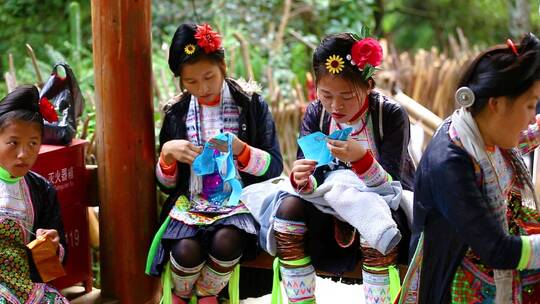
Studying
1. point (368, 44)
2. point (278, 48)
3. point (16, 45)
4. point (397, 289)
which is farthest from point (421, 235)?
point (16, 45)

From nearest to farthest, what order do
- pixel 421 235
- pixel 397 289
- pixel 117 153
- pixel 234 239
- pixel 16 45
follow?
pixel 421 235, pixel 397 289, pixel 234 239, pixel 117 153, pixel 16 45

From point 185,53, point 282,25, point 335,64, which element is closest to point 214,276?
point 185,53

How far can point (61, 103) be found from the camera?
3.90 m

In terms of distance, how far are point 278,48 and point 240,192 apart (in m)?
4.67

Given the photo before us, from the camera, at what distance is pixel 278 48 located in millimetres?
8203

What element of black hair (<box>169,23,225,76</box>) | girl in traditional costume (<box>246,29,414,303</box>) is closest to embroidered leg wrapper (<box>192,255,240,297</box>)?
girl in traditional costume (<box>246,29,414,303</box>)

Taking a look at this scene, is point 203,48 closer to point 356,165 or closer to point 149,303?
point 356,165

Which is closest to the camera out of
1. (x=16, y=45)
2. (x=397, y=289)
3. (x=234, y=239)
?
(x=397, y=289)

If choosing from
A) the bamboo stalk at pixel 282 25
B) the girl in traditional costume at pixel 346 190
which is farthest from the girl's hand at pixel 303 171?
the bamboo stalk at pixel 282 25

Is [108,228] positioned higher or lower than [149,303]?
higher

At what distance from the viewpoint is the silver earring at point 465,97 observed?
262 centimetres

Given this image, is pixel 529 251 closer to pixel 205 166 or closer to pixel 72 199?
pixel 205 166

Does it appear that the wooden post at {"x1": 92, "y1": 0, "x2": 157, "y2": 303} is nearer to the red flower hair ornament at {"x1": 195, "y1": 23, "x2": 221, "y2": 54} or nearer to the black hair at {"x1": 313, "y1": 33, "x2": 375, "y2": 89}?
the red flower hair ornament at {"x1": 195, "y1": 23, "x2": 221, "y2": 54}

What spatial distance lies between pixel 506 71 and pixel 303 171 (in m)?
1.03
